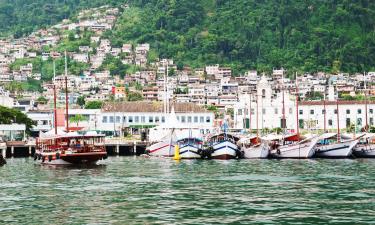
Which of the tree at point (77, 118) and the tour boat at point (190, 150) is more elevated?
the tree at point (77, 118)

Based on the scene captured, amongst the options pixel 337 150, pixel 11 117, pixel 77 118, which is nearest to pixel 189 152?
pixel 337 150

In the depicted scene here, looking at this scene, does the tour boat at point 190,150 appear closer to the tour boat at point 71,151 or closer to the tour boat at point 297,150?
the tour boat at point 297,150

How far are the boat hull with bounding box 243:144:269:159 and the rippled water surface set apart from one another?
12145mm

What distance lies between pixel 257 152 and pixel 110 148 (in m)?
21.7

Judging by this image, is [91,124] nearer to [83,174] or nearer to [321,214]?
[83,174]

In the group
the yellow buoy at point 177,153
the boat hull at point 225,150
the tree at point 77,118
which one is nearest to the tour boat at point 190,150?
the yellow buoy at point 177,153

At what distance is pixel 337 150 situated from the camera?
8231cm

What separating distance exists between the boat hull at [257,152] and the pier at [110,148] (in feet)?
60.0

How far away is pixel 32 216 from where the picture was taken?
130 feet

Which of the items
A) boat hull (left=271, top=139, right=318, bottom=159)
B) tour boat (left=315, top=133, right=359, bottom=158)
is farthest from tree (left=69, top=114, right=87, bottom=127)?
tour boat (left=315, top=133, right=359, bottom=158)

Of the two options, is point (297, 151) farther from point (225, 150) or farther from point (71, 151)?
point (71, 151)

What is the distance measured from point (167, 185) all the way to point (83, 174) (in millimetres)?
11273

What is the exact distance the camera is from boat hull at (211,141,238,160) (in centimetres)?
8169

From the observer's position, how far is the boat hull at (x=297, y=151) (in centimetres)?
8144
